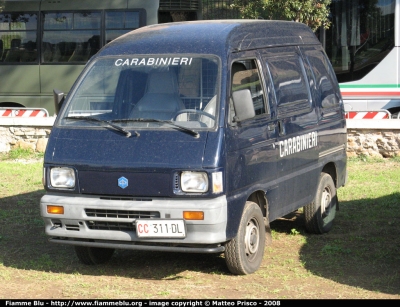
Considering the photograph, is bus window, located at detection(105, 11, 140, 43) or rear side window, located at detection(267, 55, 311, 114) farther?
bus window, located at detection(105, 11, 140, 43)

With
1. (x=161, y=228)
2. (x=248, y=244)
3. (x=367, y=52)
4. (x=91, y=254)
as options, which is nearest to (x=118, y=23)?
(x=367, y=52)

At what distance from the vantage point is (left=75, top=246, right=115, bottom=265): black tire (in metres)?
7.19

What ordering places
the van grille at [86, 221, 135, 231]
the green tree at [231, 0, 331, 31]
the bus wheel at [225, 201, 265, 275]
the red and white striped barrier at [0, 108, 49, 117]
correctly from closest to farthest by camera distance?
the van grille at [86, 221, 135, 231]
the bus wheel at [225, 201, 265, 275]
the green tree at [231, 0, 331, 31]
the red and white striped barrier at [0, 108, 49, 117]

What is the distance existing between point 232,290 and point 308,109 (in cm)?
248

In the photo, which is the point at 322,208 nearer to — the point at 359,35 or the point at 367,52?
the point at 367,52

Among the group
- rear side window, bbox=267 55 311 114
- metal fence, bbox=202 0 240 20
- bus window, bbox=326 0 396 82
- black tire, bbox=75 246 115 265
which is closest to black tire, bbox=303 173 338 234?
rear side window, bbox=267 55 311 114

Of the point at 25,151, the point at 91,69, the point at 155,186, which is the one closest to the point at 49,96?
the point at 25,151

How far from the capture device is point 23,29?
1884 centimetres

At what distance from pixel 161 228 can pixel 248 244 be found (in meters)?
0.97

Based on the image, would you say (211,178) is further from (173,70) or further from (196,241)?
(173,70)

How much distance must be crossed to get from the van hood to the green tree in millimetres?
10188

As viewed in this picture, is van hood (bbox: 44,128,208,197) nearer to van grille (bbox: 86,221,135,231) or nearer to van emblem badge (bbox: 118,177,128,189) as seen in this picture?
van emblem badge (bbox: 118,177,128,189)

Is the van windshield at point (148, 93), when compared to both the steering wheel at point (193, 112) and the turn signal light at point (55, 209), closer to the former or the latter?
the steering wheel at point (193, 112)

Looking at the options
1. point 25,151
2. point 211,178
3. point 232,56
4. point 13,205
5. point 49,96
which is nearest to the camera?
point 211,178
